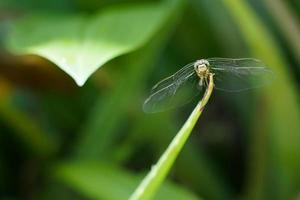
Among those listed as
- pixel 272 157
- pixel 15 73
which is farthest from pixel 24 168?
pixel 272 157

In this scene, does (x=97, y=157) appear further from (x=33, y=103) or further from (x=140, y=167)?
(x=33, y=103)

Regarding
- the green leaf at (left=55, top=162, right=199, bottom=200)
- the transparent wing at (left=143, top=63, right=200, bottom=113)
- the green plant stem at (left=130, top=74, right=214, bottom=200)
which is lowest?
the green leaf at (left=55, top=162, right=199, bottom=200)

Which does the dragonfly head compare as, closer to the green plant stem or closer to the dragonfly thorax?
the dragonfly thorax

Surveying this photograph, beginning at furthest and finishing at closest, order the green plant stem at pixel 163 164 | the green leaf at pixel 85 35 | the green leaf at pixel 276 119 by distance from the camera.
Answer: the green leaf at pixel 276 119 < the green leaf at pixel 85 35 < the green plant stem at pixel 163 164

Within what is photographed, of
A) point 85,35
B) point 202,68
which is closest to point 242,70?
point 202,68

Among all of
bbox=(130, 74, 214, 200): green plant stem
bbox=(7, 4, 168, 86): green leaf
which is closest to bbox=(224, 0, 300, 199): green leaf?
bbox=(7, 4, 168, 86): green leaf

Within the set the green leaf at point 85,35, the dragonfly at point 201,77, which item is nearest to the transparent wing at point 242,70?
the dragonfly at point 201,77

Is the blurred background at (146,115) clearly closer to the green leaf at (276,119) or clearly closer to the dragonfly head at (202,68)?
the green leaf at (276,119)
